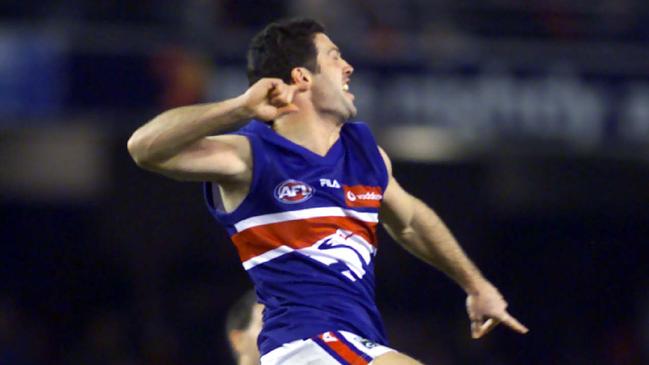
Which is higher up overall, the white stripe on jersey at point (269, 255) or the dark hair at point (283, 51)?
the dark hair at point (283, 51)

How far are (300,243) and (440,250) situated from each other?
0.82m

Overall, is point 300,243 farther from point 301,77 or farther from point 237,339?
point 237,339

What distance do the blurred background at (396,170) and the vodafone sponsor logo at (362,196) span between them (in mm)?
5843

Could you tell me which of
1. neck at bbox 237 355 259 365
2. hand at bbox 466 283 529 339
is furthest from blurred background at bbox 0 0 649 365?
hand at bbox 466 283 529 339

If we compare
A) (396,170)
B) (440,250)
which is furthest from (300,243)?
(396,170)

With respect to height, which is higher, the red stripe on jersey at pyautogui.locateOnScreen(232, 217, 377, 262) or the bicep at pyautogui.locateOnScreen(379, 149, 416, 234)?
the red stripe on jersey at pyautogui.locateOnScreen(232, 217, 377, 262)

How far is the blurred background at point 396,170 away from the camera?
36.1ft

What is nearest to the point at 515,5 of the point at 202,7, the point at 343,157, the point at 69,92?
the point at 202,7

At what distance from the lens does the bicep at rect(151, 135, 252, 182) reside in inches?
183

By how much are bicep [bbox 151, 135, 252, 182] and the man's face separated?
14.6 inches

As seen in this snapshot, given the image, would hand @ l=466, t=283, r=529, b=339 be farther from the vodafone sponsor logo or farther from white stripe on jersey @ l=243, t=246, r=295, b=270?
white stripe on jersey @ l=243, t=246, r=295, b=270

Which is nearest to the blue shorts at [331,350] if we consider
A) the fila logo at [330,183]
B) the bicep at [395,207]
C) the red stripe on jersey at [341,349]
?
the red stripe on jersey at [341,349]

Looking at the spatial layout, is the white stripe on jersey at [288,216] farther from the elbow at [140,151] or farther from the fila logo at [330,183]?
the elbow at [140,151]

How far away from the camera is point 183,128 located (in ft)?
15.0
